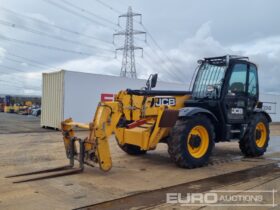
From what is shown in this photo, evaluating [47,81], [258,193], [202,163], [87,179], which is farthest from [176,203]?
[47,81]

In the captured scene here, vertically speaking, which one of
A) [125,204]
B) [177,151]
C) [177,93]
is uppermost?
[177,93]

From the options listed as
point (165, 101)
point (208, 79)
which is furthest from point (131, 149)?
point (208, 79)

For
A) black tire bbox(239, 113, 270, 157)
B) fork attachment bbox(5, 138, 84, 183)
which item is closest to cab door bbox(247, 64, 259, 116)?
black tire bbox(239, 113, 270, 157)

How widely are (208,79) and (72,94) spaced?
9700 millimetres

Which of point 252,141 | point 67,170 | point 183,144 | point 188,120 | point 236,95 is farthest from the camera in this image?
point 252,141

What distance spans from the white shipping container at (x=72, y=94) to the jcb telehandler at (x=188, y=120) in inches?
345

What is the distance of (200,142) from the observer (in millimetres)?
8102

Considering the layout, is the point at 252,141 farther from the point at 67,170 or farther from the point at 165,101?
the point at 67,170

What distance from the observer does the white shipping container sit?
1750 centimetres

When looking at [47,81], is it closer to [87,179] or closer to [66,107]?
[66,107]

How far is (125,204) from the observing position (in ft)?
17.4

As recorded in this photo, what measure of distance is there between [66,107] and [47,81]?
2.19m

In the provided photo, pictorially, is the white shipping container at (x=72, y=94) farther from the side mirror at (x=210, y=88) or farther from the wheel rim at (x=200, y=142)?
the wheel rim at (x=200, y=142)

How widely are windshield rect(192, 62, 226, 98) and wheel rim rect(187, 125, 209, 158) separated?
123cm
